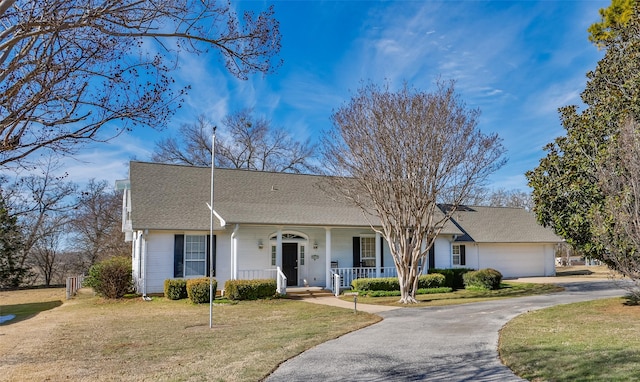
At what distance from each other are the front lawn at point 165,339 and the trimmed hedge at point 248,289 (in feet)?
2.40

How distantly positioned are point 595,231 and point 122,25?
1232 cm

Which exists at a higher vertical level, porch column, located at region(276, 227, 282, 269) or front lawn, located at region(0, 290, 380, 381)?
porch column, located at region(276, 227, 282, 269)

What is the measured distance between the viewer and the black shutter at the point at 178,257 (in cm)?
1931

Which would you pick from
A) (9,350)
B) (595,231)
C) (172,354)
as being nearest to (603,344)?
(595,231)

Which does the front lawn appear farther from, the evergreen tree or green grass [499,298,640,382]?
the evergreen tree

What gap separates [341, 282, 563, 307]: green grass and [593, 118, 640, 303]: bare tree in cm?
621

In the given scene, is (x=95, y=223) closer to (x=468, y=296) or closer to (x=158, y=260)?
(x=158, y=260)

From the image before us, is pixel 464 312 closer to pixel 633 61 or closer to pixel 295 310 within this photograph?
pixel 295 310

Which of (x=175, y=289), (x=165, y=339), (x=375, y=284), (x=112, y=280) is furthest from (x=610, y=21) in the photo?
(x=112, y=280)

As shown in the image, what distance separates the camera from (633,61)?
47.2 ft

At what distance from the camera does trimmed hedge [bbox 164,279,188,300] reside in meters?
18.0

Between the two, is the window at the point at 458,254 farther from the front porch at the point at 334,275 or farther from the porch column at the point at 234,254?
the porch column at the point at 234,254

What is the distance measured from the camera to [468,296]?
19.7 metres

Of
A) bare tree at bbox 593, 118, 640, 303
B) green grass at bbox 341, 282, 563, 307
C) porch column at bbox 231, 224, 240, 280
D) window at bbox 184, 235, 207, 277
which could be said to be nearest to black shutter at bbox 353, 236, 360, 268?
green grass at bbox 341, 282, 563, 307
